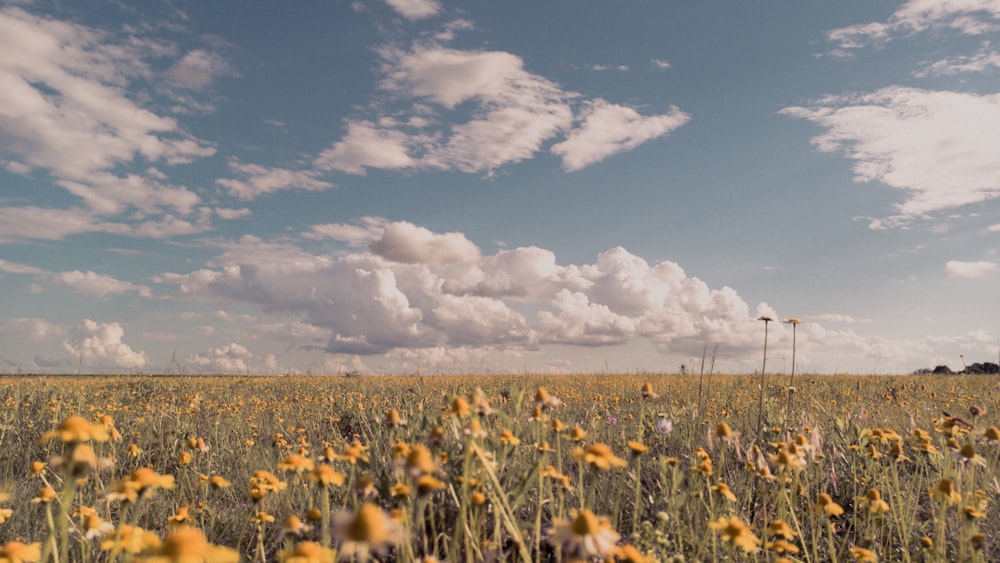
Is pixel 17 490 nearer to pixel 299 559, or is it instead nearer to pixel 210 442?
pixel 210 442

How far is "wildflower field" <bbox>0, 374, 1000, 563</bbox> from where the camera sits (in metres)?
1.84

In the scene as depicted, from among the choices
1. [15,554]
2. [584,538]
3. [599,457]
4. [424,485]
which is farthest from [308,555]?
[15,554]

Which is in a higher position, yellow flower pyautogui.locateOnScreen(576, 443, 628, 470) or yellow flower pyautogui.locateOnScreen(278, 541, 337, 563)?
yellow flower pyautogui.locateOnScreen(576, 443, 628, 470)

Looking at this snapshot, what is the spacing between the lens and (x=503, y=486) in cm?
290

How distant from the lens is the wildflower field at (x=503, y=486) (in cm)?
184

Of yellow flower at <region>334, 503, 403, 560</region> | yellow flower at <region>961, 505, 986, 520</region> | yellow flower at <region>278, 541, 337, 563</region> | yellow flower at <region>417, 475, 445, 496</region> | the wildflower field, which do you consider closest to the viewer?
yellow flower at <region>334, 503, 403, 560</region>

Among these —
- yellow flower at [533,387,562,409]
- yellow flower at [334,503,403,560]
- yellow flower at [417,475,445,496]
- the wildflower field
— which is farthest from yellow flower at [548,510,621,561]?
yellow flower at [533,387,562,409]

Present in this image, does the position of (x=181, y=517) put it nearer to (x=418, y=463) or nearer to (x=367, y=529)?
(x=418, y=463)

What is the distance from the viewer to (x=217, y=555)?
4.45 feet

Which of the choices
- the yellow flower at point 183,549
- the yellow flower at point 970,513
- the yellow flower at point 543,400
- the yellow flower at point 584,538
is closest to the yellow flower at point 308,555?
the yellow flower at point 183,549

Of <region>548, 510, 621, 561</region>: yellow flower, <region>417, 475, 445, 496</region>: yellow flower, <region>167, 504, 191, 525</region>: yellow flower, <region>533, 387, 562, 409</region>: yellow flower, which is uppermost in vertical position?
<region>533, 387, 562, 409</region>: yellow flower

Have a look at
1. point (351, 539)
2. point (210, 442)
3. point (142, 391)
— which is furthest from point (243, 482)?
point (142, 391)

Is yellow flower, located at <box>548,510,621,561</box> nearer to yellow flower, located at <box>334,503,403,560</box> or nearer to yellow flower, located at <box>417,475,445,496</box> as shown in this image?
yellow flower, located at <box>417,475,445,496</box>

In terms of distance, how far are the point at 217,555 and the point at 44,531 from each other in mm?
3843
